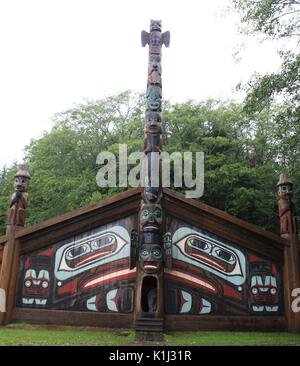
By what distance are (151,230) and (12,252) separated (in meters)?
3.16

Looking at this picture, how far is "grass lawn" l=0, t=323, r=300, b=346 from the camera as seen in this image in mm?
7042

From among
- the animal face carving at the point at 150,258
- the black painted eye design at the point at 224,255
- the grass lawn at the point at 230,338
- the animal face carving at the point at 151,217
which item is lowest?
the grass lawn at the point at 230,338

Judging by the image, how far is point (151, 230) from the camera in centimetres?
853

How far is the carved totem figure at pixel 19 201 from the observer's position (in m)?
8.85

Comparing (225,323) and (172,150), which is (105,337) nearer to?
(225,323)

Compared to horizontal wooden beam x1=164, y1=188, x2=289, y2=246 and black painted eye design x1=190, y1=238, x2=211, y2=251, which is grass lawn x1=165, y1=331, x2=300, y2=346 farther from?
horizontal wooden beam x1=164, y1=188, x2=289, y2=246

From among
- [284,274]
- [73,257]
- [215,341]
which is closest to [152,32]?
[73,257]

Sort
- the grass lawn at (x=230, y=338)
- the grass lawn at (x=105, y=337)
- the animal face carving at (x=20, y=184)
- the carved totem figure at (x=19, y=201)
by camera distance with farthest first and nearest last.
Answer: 1. the animal face carving at (x=20, y=184)
2. the carved totem figure at (x=19, y=201)
3. the grass lawn at (x=230, y=338)
4. the grass lawn at (x=105, y=337)

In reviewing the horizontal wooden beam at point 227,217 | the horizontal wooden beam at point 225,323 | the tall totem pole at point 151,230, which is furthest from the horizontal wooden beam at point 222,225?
the horizontal wooden beam at point 225,323

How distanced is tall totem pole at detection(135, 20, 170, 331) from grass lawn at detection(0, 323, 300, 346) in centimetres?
54

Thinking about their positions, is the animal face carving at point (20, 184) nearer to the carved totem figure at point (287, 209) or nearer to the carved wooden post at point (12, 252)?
the carved wooden post at point (12, 252)

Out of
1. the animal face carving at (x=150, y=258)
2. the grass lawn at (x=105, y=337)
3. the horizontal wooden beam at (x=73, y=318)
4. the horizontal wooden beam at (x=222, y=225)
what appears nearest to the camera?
the grass lawn at (x=105, y=337)

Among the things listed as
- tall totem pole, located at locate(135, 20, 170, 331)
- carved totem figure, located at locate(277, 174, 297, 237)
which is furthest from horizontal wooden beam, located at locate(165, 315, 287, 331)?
carved totem figure, located at locate(277, 174, 297, 237)

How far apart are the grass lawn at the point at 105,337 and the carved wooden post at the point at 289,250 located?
514 mm
